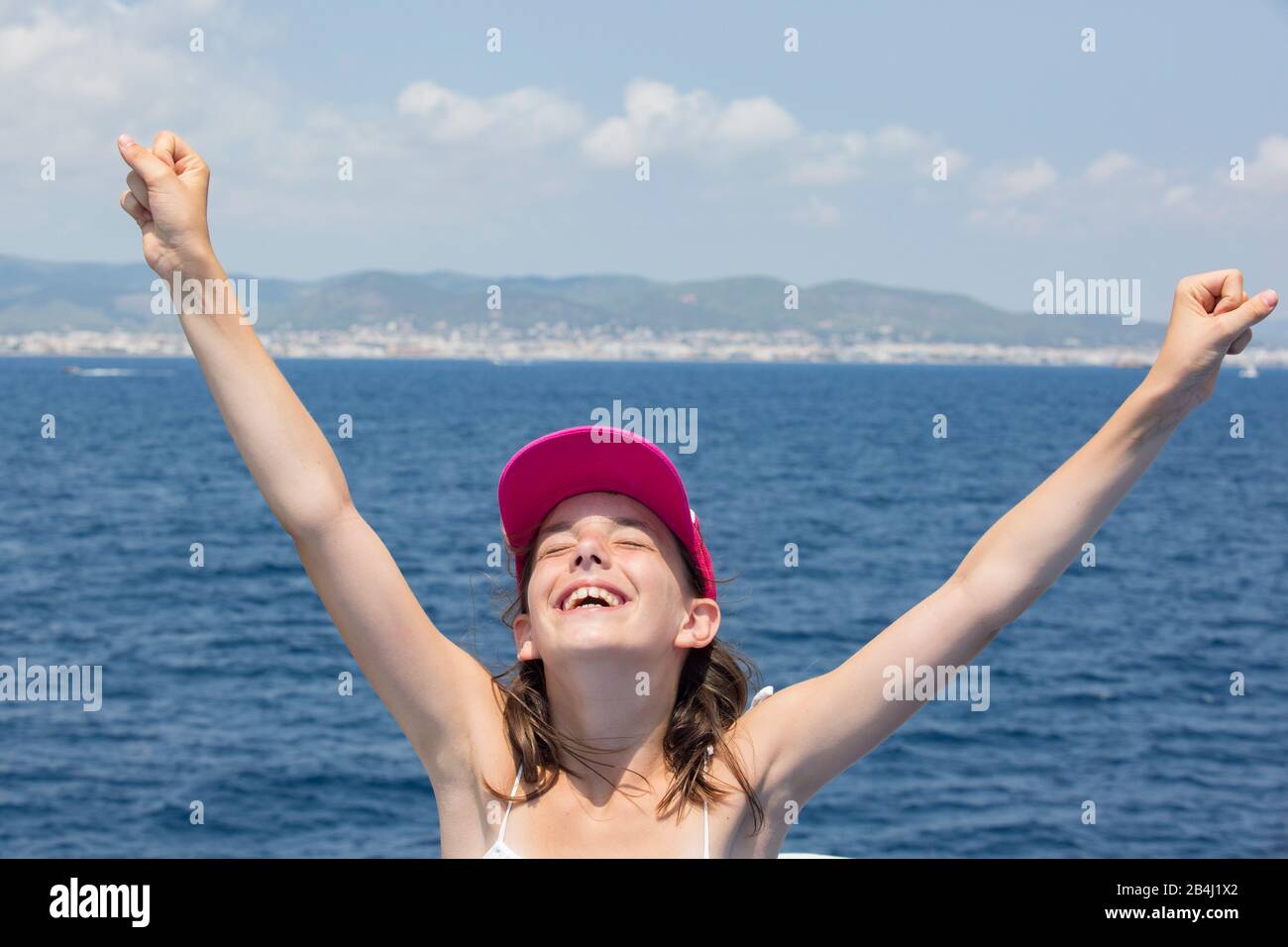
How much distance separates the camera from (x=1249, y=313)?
257 centimetres

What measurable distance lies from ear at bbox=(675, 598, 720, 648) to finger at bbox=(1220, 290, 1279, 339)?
1.35 meters

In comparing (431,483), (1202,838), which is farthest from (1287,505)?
(1202,838)

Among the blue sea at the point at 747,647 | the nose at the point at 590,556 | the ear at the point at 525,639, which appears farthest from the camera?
the blue sea at the point at 747,647

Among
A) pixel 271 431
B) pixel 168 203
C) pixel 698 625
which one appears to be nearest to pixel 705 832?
pixel 698 625

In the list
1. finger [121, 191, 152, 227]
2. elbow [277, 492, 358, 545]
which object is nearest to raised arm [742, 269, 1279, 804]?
elbow [277, 492, 358, 545]

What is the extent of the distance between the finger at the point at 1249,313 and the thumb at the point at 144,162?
2.18 metres

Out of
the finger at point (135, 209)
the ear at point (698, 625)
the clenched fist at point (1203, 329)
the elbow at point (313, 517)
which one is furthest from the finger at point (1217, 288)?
the finger at point (135, 209)

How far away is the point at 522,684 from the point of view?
323 cm

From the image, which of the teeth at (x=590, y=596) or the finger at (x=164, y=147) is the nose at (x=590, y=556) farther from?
the finger at (x=164, y=147)

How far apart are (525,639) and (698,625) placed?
44 centimetres

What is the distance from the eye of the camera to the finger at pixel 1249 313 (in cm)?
256

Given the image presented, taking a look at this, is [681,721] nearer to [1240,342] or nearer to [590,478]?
[590,478]

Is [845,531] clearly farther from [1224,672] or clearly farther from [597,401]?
[597,401]

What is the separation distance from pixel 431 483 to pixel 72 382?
389 ft
